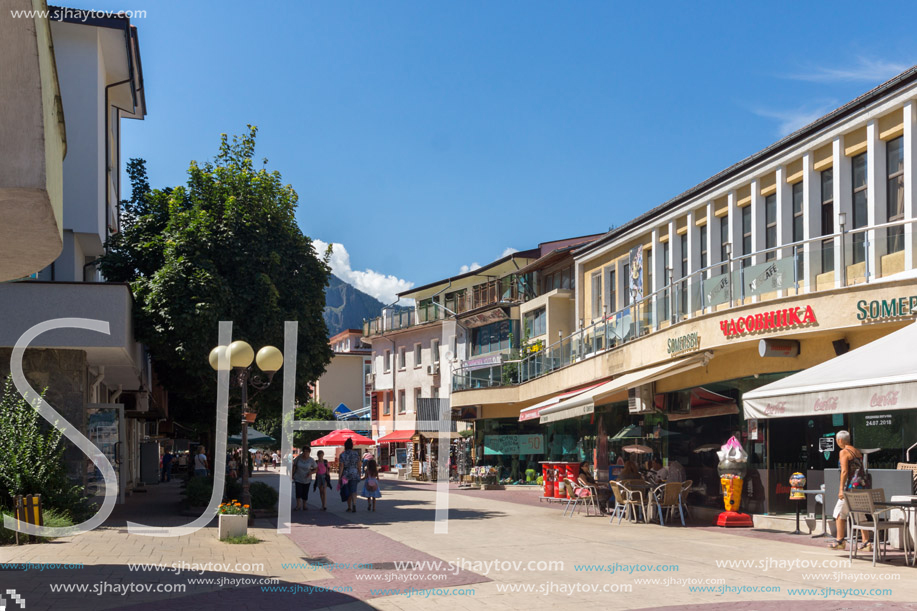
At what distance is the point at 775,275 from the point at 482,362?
38001mm

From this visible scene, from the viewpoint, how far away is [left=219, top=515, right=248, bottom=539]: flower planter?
15.0 meters

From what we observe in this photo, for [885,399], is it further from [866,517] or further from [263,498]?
[263,498]

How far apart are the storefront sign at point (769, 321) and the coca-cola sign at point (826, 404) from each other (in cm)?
420

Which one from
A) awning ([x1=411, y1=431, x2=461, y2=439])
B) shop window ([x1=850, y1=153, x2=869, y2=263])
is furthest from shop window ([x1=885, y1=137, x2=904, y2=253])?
awning ([x1=411, y1=431, x2=461, y2=439])

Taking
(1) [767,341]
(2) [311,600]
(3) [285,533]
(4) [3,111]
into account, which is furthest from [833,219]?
(4) [3,111]

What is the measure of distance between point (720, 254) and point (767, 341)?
22.9 feet

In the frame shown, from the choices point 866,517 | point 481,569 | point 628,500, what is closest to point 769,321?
point 628,500

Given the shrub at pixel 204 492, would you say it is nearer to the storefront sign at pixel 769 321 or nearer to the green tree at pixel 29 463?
the green tree at pixel 29 463

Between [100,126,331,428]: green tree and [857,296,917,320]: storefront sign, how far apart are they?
1213 centimetres

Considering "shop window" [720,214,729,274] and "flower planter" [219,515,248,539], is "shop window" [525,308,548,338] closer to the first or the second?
"shop window" [720,214,729,274]

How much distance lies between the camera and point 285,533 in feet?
55.6

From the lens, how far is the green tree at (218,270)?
1994cm

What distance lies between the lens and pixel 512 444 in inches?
1588

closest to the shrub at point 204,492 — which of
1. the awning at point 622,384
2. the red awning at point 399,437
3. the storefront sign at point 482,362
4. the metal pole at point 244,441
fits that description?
the metal pole at point 244,441
